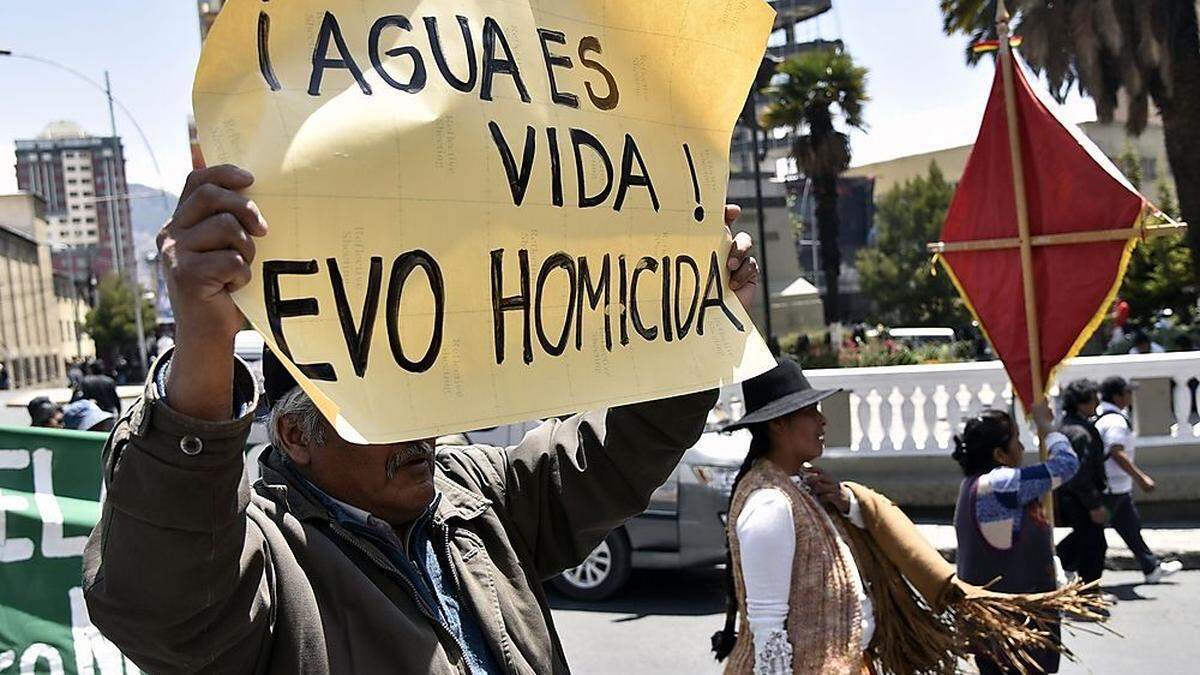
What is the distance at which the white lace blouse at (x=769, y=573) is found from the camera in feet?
11.0

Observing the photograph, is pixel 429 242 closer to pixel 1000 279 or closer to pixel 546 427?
pixel 546 427

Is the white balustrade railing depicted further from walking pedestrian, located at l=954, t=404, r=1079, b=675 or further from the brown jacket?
the brown jacket

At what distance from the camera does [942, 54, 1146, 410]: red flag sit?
216 inches

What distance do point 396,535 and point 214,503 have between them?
0.58 meters

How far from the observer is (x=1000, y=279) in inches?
226

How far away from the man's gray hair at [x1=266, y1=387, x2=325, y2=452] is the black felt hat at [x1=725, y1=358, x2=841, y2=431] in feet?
6.27

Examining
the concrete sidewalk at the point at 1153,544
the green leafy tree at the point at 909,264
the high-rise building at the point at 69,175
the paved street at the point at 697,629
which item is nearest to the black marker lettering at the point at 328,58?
the paved street at the point at 697,629

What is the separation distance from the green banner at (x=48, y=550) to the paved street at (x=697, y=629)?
12.5 feet

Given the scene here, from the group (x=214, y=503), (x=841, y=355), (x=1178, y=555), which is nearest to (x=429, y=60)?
(x=214, y=503)

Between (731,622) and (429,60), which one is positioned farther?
(731,622)

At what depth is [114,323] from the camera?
252 ft

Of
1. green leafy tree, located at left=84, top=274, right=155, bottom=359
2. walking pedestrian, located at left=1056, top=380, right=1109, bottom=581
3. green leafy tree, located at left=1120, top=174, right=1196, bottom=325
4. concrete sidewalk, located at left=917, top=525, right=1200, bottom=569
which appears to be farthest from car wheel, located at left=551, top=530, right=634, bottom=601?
green leafy tree, located at left=84, top=274, right=155, bottom=359

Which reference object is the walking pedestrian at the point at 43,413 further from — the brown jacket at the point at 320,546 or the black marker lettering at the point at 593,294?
the black marker lettering at the point at 593,294

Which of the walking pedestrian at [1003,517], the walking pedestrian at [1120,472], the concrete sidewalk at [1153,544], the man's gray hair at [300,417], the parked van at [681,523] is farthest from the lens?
the concrete sidewalk at [1153,544]
